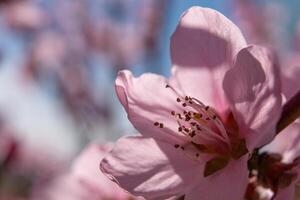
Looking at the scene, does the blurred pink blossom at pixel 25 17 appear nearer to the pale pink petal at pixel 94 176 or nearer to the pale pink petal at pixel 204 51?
the pale pink petal at pixel 94 176

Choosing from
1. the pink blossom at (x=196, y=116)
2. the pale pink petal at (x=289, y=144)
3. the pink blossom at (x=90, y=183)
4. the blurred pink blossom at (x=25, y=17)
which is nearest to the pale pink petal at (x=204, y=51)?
the pink blossom at (x=196, y=116)

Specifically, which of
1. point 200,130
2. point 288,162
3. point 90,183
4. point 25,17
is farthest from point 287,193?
point 25,17

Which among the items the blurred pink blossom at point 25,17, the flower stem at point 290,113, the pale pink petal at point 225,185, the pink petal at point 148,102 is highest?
the flower stem at point 290,113

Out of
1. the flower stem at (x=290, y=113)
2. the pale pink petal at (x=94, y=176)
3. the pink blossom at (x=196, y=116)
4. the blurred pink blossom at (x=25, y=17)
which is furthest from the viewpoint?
the blurred pink blossom at (x=25, y=17)


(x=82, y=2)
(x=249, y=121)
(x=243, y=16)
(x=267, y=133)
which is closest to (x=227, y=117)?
(x=249, y=121)

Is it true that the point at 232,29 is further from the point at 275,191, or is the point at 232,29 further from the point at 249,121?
the point at 275,191

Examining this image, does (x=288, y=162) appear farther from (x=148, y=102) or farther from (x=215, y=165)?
(x=148, y=102)
